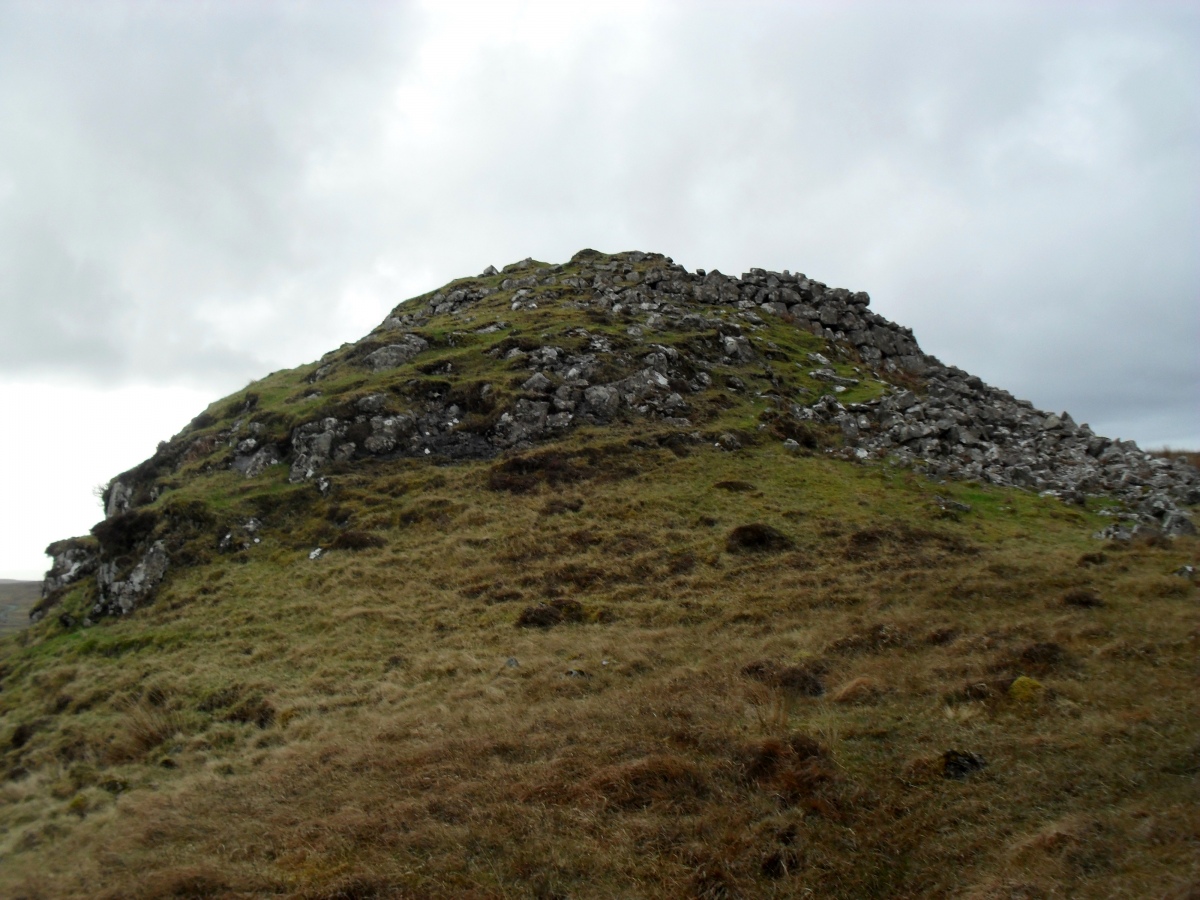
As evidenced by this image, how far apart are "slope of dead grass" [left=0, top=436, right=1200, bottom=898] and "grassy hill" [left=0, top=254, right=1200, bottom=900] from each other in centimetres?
8

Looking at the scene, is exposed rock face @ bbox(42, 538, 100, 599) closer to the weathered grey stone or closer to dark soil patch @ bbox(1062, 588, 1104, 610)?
the weathered grey stone

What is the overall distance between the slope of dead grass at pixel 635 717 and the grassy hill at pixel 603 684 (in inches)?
3.3

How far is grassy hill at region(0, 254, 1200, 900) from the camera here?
9016 mm

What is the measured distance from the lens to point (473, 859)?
939cm

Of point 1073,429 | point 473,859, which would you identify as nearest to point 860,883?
point 473,859

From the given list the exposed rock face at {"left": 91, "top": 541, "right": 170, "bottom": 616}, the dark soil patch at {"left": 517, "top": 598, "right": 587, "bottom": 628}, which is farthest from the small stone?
the dark soil patch at {"left": 517, "top": 598, "right": 587, "bottom": 628}

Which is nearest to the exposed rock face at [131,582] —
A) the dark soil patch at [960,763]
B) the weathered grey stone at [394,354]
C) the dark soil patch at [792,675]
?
the weathered grey stone at [394,354]

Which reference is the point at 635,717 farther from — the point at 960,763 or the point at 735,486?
the point at 735,486

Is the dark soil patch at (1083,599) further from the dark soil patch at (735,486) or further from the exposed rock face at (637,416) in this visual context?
the dark soil patch at (735,486)

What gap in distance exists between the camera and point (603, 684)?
16469 millimetres

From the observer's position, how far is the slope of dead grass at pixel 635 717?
8859 millimetres

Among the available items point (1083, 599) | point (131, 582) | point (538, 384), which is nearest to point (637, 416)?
point (538, 384)

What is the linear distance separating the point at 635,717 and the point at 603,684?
9.65ft

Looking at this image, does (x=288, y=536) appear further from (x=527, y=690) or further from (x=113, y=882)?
(x=113, y=882)
